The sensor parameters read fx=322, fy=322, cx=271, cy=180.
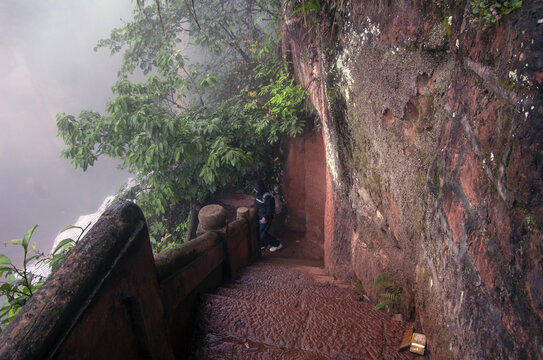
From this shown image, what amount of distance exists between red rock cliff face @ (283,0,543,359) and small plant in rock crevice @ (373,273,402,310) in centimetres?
6

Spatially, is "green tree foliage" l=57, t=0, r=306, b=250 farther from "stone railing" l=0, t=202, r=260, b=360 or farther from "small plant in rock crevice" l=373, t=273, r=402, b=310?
"stone railing" l=0, t=202, r=260, b=360

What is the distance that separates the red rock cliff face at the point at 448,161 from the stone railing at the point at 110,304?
147 centimetres

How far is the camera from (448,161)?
1562mm

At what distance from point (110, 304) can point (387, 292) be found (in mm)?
1954

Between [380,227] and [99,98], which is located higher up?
[99,98]

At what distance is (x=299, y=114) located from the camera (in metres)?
6.30

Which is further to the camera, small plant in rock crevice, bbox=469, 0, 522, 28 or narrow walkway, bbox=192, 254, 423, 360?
narrow walkway, bbox=192, 254, 423, 360

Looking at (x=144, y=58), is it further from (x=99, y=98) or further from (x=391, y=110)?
(x=99, y=98)

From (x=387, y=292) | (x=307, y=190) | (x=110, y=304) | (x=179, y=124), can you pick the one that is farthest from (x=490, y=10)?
(x=307, y=190)

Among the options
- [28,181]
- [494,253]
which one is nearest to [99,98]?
[28,181]

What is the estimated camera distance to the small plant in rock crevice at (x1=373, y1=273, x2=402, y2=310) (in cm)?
234

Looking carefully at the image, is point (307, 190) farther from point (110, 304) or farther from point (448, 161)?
point (110, 304)

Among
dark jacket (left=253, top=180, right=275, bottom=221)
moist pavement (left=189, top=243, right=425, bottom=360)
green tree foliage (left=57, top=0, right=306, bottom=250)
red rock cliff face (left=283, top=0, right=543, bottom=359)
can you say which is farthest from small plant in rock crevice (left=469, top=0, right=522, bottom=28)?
dark jacket (left=253, top=180, right=275, bottom=221)

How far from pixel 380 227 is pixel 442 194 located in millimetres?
1134
